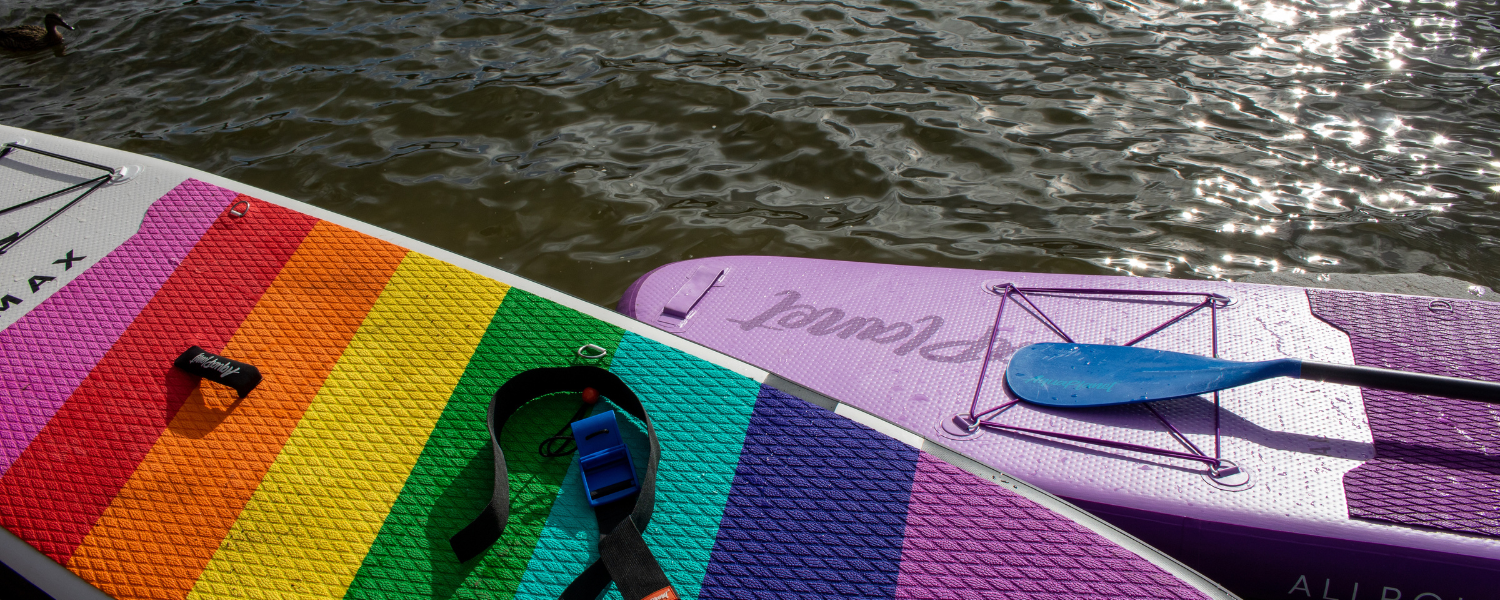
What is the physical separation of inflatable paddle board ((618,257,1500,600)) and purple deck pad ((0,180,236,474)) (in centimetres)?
130

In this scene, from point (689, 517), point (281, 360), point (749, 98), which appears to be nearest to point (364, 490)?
point (281, 360)

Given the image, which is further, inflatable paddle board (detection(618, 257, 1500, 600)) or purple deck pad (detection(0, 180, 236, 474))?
purple deck pad (detection(0, 180, 236, 474))

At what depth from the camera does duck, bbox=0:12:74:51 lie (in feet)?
16.1

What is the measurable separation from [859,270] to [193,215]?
202 cm

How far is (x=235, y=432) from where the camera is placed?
5.73 feet

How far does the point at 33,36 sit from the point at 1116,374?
6.52 metres

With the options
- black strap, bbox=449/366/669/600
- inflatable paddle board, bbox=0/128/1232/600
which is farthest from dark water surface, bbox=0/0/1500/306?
black strap, bbox=449/366/669/600

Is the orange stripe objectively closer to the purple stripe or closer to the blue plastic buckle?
the blue plastic buckle

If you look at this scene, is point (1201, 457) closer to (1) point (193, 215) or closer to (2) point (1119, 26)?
(1) point (193, 215)

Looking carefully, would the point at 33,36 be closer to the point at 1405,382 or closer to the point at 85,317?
the point at 85,317

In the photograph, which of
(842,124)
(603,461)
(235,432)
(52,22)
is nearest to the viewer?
(603,461)

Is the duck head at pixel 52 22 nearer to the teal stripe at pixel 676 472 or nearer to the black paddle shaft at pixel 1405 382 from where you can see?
the teal stripe at pixel 676 472

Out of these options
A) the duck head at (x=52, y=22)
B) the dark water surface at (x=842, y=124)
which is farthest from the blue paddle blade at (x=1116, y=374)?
the duck head at (x=52, y=22)

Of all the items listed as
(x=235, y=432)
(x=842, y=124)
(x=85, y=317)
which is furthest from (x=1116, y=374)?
(x=85, y=317)
